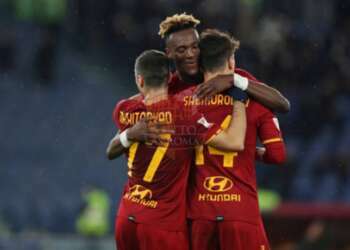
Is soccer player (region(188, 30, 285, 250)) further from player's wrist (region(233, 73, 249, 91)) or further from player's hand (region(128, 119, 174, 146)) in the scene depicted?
player's hand (region(128, 119, 174, 146))

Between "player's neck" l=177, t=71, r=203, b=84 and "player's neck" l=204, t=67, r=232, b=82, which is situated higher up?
"player's neck" l=204, t=67, r=232, b=82

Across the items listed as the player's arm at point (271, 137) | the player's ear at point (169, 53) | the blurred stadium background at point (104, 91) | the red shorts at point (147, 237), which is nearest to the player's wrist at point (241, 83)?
the player's arm at point (271, 137)

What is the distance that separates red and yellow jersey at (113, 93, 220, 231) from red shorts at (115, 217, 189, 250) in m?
0.04

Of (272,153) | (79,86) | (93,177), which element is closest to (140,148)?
(272,153)

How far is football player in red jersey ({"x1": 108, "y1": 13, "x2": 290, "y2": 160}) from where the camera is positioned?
23.3ft

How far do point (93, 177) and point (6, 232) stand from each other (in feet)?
6.99

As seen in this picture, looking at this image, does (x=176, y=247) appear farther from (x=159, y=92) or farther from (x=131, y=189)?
(x=159, y=92)

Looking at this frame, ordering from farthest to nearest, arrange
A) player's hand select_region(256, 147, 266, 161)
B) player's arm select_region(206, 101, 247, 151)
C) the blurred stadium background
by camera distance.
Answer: the blurred stadium background < player's hand select_region(256, 147, 266, 161) < player's arm select_region(206, 101, 247, 151)

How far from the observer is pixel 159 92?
7121mm

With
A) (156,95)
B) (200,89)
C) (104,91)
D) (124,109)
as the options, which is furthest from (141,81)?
(104,91)

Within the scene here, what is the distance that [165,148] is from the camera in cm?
713

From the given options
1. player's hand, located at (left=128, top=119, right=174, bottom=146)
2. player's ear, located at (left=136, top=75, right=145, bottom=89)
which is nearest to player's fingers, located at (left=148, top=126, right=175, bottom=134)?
player's hand, located at (left=128, top=119, right=174, bottom=146)

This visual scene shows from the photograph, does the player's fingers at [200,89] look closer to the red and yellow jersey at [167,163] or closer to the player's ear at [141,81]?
the red and yellow jersey at [167,163]

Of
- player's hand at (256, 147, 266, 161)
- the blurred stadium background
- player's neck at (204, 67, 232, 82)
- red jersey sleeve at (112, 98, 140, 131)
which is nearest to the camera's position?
player's neck at (204, 67, 232, 82)
